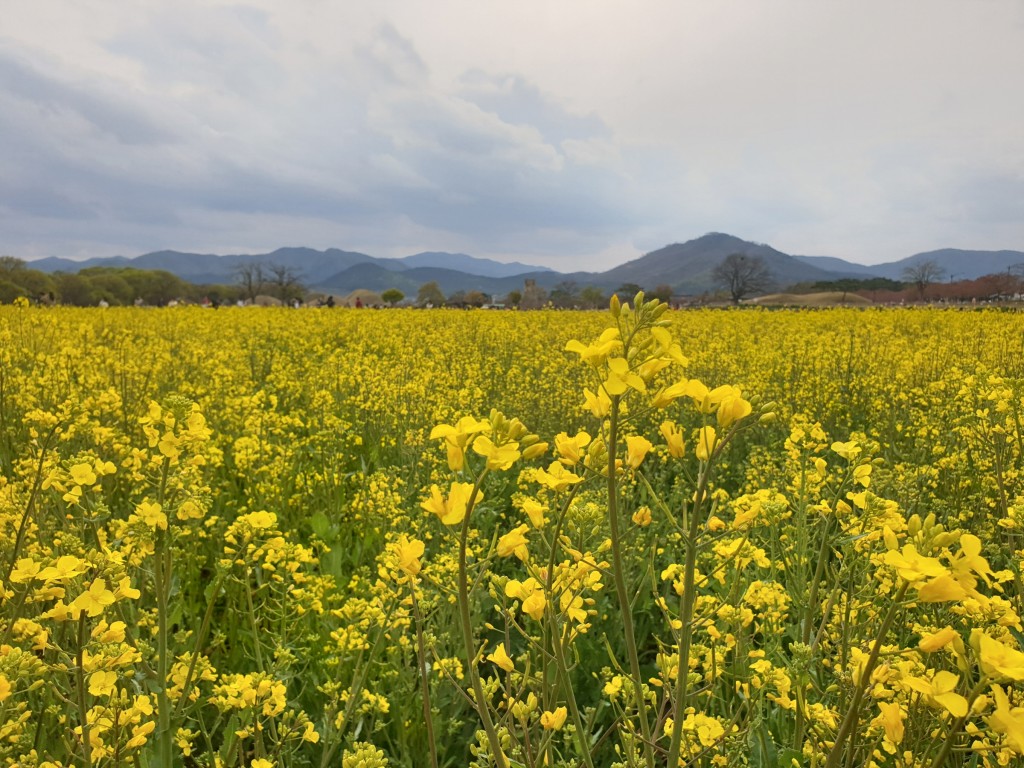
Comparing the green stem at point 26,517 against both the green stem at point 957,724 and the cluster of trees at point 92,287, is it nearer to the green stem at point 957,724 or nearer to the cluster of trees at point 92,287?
the green stem at point 957,724

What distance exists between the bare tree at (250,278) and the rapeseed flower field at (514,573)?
7744 cm

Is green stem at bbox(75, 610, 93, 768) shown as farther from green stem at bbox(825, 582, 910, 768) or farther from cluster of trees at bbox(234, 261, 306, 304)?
cluster of trees at bbox(234, 261, 306, 304)

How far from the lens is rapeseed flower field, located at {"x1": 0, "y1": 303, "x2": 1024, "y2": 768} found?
1004 millimetres

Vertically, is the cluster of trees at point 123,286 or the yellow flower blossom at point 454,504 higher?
the cluster of trees at point 123,286

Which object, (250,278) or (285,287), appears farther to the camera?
(250,278)

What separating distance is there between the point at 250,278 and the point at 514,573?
8847cm

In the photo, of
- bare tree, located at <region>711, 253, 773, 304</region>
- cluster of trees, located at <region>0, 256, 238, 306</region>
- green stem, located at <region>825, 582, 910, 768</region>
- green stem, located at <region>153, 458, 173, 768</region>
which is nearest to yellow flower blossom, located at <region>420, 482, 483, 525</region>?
green stem, located at <region>825, 582, 910, 768</region>

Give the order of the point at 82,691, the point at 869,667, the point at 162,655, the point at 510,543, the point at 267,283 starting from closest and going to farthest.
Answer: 1. the point at 869,667
2. the point at 510,543
3. the point at 82,691
4. the point at 162,655
5. the point at 267,283

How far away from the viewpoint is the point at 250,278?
8250 centimetres

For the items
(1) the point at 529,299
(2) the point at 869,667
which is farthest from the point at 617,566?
(1) the point at 529,299

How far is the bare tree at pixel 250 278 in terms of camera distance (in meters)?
78.4

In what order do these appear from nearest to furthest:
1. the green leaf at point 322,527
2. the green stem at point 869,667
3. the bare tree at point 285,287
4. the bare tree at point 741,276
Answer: the green stem at point 869,667, the green leaf at point 322,527, the bare tree at point 285,287, the bare tree at point 741,276

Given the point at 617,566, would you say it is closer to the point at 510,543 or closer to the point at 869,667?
the point at 510,543

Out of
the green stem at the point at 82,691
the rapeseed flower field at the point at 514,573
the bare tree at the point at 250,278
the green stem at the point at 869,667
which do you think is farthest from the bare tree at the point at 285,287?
the green stem at the point at 869,667
